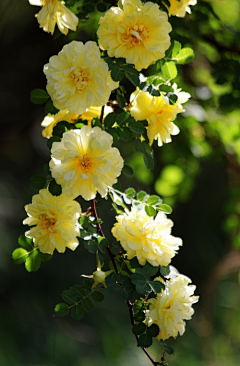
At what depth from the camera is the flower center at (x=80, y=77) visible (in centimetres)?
38

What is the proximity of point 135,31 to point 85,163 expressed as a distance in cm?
16

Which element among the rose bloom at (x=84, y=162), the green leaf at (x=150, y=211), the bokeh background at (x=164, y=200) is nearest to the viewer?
the rose bloom at (x=84, y=162)

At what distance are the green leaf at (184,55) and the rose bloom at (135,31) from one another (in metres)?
0.06

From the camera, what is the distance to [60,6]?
0.44 m

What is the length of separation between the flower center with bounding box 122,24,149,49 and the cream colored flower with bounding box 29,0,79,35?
0.08 m

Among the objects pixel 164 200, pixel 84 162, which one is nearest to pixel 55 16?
pixel 84 162

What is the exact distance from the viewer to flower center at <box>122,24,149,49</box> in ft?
1.31

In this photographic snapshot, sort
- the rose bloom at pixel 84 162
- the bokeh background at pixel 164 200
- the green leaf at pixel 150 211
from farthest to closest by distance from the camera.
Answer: the bokeh background at pixel 164 200 → the green leaf at pixel 150 211 → the rose bloom at pixel 84 162

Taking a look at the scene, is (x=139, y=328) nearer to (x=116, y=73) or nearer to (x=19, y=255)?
(x=19, y=255)

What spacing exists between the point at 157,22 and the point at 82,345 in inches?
73.9

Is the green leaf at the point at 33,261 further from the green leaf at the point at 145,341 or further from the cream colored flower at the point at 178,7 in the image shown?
the cream colored flower at the point at 178,7

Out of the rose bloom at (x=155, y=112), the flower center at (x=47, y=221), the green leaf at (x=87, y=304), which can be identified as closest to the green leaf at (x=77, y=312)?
the green leaf at (x=87, y=304)

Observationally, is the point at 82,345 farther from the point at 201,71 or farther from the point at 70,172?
the point at 70,172

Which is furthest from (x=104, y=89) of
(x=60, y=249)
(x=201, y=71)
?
(x=201, y=71)
